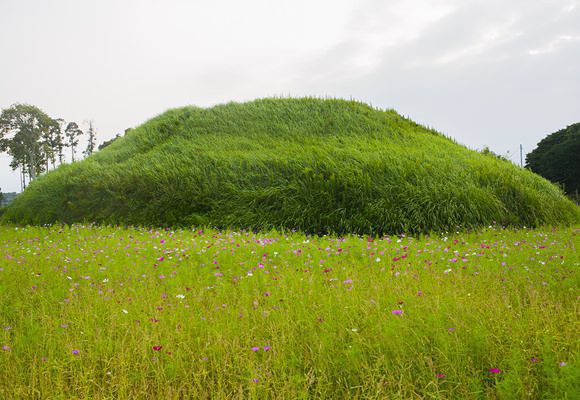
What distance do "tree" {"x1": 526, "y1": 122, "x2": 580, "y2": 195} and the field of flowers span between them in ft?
83.3

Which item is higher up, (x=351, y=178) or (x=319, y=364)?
(x=351, y=178)

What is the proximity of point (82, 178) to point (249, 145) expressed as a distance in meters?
4.67

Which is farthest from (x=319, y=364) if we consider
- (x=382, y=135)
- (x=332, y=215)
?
(x=382, y=135)

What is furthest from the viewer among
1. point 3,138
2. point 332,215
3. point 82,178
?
point 3,138

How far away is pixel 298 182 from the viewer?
8836 millimetres

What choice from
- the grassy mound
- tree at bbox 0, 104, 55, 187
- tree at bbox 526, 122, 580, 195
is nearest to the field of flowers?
the grassy mound

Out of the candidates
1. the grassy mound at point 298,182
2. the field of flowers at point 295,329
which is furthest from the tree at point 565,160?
the field of flowers at point 295,329

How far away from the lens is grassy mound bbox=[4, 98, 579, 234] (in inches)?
324

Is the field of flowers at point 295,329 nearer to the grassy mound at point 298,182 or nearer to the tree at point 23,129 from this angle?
the grassy mound at point 298,182

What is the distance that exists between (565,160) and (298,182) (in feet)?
80.8

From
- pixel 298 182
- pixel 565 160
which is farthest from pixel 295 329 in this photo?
A: pixel 565 160

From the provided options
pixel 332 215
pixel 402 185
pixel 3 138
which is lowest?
pixel 332 215

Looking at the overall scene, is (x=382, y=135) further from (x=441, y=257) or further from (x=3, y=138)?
(x=3, y=138)

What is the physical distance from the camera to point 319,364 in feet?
8.34
